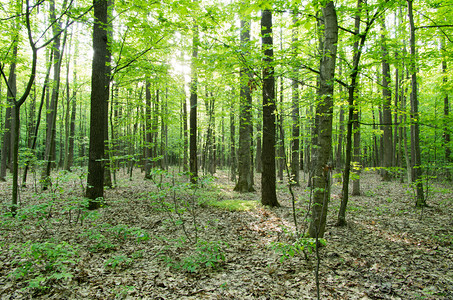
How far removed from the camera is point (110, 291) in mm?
3244

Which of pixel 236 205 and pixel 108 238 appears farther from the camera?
pixel 236 205

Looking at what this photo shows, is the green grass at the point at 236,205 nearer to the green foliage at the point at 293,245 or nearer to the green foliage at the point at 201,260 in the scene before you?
the green foliage at the point at 201,260

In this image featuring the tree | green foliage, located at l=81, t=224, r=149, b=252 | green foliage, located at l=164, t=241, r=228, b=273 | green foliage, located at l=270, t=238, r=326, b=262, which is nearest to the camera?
green foliage, located at l=270, t=238, r=326, b=262

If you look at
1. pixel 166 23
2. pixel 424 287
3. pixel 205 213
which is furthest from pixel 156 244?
pixel 166 23

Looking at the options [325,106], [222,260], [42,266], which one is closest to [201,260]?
[222,260]

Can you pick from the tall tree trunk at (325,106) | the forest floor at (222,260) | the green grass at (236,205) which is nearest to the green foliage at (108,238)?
the forest floor at (222,260)

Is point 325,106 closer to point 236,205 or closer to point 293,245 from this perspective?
point 293,245

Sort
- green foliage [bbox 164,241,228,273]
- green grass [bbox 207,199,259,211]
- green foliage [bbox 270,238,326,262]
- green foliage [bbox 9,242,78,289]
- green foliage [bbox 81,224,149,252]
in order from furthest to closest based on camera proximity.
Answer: green grass [bbox 207,199,259,211] < green foliage [bbox 81,224,149,252] < green foliage [bbox 164,241,228,273] < green foliage [bbox 9,242,78,289] < green foliage [bbox 270,238,326,262]

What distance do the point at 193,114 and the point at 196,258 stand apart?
8.31m

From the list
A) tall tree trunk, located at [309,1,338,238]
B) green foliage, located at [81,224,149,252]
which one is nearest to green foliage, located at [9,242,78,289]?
green foliage, located at [81,224,149,252]

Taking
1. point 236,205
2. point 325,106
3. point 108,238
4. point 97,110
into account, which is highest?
point 97,110

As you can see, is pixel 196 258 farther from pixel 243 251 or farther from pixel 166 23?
pixel 166 23

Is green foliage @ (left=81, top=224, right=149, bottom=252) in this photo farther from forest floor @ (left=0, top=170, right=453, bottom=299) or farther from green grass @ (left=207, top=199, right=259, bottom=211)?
green grass @ (left=207, top=199, right=259, bottom=211)

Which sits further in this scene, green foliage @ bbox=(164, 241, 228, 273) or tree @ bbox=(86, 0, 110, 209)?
tree @ bbox=(86, 0, 110, 209)
